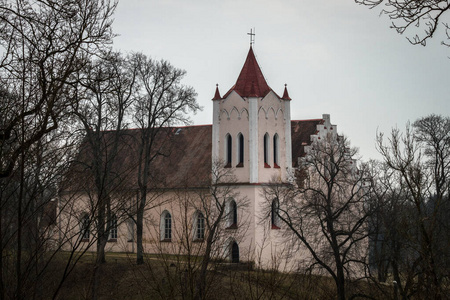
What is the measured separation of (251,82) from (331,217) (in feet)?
50.1

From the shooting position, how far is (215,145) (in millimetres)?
39125

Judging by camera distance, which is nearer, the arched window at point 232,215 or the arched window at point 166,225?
the arched window at point 232,215

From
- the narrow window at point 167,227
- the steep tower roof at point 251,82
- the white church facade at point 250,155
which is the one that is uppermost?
the steep tower roof at point 251,82

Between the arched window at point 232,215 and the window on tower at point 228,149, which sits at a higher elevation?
the window on tower at point 228,149

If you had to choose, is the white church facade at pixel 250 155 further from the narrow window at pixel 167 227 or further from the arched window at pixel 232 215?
the narrow window at pixel 167 227

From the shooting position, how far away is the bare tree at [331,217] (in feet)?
88.0

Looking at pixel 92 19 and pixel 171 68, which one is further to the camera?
pixel 171 68

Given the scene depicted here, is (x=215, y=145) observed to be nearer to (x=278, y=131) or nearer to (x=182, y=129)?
(x=278, y=131)

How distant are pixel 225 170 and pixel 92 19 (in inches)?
1230

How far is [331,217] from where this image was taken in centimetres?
2705

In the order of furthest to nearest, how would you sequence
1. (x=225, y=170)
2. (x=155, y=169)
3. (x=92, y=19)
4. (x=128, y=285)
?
(x=155, y=169) → (x=225, y=170) → (x=128, y=285) → (x=92, y=19)

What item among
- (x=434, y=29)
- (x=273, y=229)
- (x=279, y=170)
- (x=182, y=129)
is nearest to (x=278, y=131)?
(x=279, y=170)

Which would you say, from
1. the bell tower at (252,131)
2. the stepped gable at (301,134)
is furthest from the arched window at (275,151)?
the stepped gable at (301,134)

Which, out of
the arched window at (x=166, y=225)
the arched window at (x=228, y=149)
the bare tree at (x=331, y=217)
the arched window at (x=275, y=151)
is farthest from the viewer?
the arched window at (x=166, y=225)
